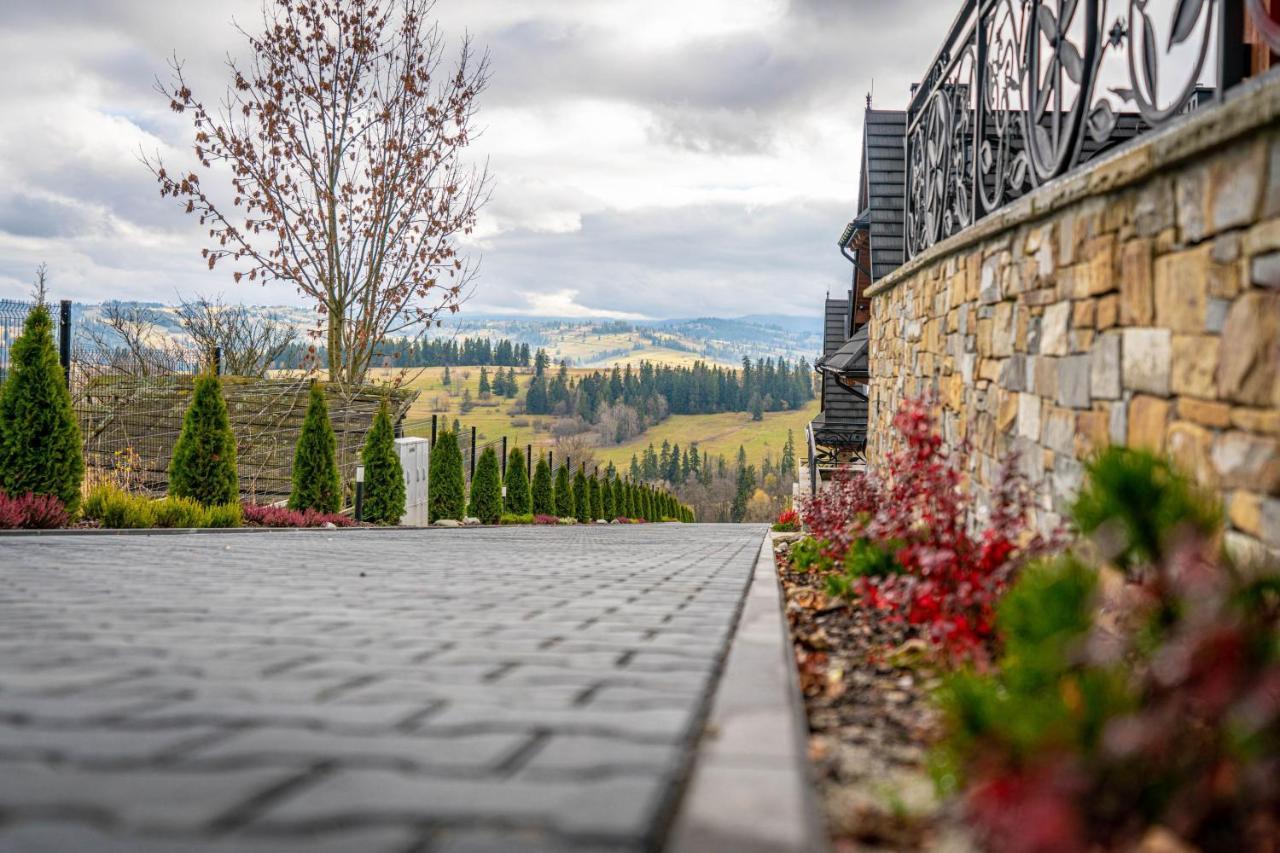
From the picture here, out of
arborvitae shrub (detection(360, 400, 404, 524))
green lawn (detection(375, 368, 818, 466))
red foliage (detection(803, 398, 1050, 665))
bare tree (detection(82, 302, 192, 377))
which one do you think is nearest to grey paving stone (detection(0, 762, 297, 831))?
red foliage (detection(803, 398, 1050, 665))

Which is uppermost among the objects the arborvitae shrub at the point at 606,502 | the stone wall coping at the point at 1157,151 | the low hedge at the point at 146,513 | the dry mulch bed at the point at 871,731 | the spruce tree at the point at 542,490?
the stone wall coping at the point at 1157,151

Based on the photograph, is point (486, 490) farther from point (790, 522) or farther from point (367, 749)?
point (367, 749)

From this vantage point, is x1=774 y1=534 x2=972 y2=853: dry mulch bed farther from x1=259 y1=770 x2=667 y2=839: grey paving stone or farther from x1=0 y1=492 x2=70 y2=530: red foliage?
x1=0 y1=492 x2=70 y2=530: red foliage

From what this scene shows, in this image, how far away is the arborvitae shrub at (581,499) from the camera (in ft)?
101

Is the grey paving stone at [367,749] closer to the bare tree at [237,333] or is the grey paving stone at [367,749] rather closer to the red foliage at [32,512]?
the red foliage at [32,512]

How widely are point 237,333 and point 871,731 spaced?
31.0m

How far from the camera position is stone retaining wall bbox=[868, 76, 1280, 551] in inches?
95.6

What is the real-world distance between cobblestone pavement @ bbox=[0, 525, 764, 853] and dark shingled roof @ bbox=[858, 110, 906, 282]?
311 inches

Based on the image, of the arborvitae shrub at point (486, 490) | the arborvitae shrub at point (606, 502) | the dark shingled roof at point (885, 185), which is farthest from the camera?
the arborvitae shrub at point (606, 502)

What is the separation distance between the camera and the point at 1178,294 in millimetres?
2865

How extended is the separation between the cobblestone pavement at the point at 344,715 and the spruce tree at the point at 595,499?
90.6ft

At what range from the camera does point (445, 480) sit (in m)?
21.3

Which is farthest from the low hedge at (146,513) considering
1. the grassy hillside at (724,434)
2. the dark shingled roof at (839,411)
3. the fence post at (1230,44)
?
the grassy hillside at (724,434)

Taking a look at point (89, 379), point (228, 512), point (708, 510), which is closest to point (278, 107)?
point (89, 379)
